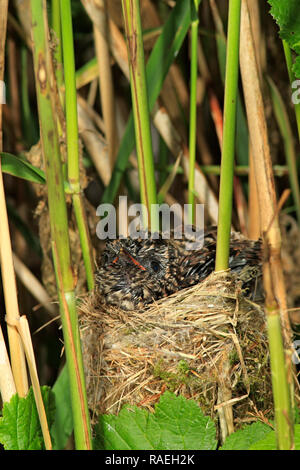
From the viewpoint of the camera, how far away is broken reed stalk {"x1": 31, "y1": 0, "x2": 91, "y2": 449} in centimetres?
43

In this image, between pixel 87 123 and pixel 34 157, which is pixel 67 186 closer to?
pixel 34 157

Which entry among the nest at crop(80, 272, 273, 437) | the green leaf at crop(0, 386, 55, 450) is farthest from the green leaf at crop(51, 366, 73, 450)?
the green leaf at crop(0, 386, 55, 450)

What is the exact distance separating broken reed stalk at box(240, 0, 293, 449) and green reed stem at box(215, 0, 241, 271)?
0.02 metres

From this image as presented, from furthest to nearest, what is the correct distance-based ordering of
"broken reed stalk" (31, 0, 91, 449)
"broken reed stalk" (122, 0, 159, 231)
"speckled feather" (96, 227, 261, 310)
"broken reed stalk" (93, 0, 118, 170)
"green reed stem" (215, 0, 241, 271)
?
"broken reed stalk" (93, 0, 118, 170), "speckled feather" (96, 227, 261, 310), "broken reed stalk" (122, 0, 159, 231), "green reed stem" (215, 0, 241, 271), "broken reed stalk" (31, 0, 91, 449)

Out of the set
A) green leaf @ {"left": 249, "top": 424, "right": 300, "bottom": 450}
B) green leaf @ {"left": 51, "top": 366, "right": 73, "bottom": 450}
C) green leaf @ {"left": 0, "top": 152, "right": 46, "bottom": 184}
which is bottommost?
green leaf @ {"left": 51, "top": 366, "right": 73, "bottom": 450}

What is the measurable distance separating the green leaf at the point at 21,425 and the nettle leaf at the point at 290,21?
1.54 ft

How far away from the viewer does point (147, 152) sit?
0.74 m

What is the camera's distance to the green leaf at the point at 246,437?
1.89ft

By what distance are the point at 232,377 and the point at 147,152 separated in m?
0.32

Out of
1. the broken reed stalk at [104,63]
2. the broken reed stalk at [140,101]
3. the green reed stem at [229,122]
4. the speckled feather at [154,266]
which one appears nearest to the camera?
the green reed stem at [229,122]

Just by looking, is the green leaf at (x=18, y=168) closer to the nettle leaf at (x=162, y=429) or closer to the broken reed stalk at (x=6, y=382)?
the broken reed stalk at (x=6, y=382)

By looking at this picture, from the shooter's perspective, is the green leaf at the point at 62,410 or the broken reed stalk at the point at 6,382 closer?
the broken reed stalk at the point at 6,382

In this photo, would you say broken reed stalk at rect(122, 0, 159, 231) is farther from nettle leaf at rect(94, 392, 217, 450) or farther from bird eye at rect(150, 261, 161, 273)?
nettle leaf at rect(94, 392, 217, 450)

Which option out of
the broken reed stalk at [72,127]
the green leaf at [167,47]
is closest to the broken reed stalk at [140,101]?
the broken reed stalk at [72,127]
